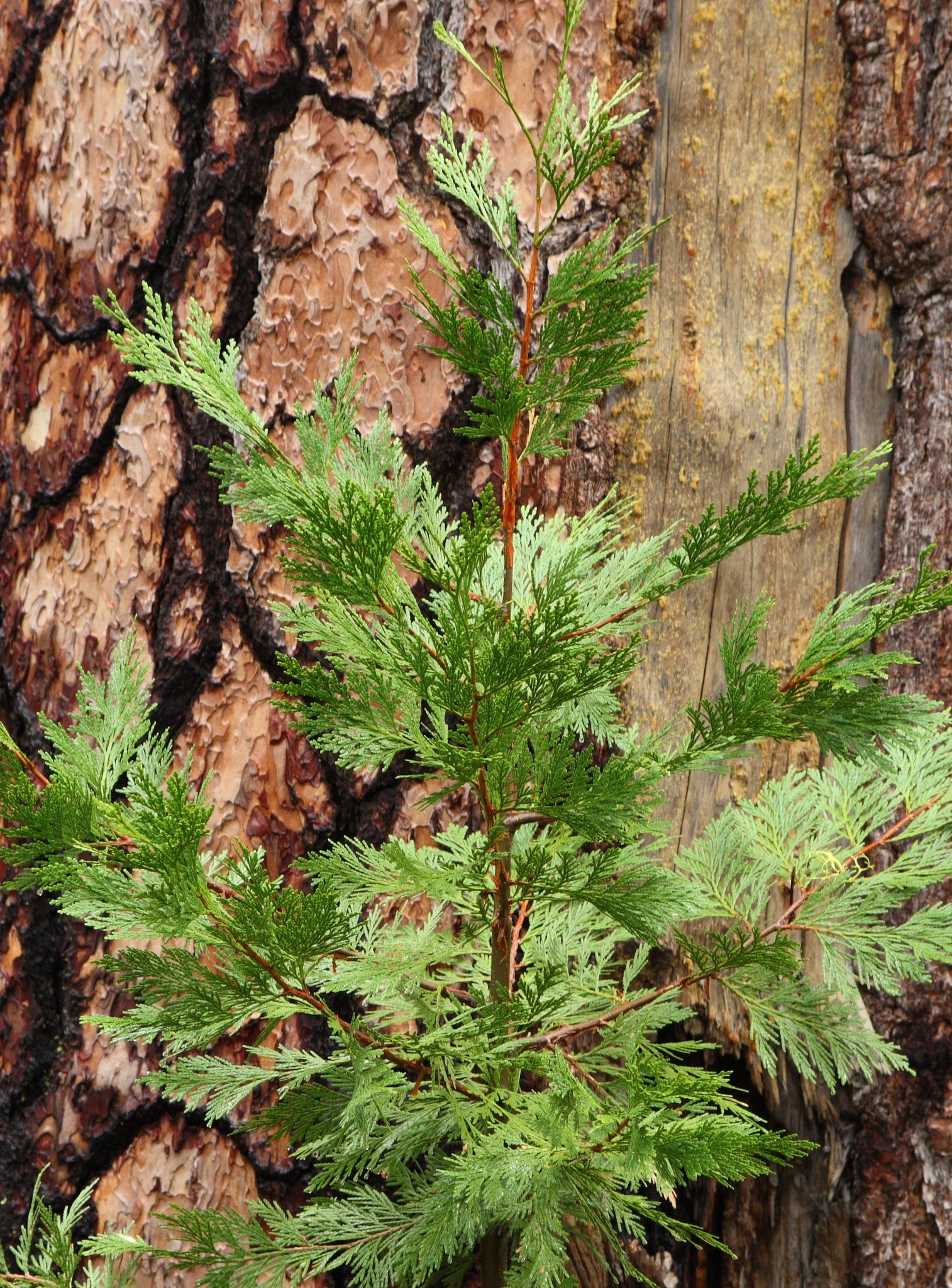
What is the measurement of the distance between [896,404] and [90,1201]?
2034 mm

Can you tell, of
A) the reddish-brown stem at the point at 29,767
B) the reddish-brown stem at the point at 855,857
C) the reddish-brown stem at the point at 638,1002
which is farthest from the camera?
the reddish-brown stem at the point at 855,857

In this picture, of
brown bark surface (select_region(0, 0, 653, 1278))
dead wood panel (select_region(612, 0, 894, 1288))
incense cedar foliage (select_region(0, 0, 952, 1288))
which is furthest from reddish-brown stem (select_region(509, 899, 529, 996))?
dead wood panel (select_region(612, 0, 894, 1288))

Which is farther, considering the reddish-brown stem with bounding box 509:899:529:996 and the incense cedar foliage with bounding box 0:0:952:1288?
the reddish-brown stem with bounding box 509:899:529:996

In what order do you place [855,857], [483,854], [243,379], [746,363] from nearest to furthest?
[483,854] → [855,857] → [243,379] → [746,363]

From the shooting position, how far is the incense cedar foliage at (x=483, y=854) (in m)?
1.07

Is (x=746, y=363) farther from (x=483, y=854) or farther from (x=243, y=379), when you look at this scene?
(x=483, y=854)

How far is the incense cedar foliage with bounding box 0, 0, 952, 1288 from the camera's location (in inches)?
41.9

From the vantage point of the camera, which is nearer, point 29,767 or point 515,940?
point 29,767

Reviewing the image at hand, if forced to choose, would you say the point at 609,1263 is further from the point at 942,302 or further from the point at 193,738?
the point at 942,302

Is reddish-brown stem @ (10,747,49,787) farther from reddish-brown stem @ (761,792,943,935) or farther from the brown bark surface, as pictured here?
reddish-brown stem @ (761,792,943,935)

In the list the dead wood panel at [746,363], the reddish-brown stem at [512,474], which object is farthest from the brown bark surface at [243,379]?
the reddish-brown stem at [512,474]

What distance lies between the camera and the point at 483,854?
118 centimetres

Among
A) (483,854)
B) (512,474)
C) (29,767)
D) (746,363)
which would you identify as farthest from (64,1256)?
(746,363)

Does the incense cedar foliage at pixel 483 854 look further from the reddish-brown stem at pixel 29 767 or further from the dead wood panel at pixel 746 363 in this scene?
the dead wood panel at pixel 746 363
